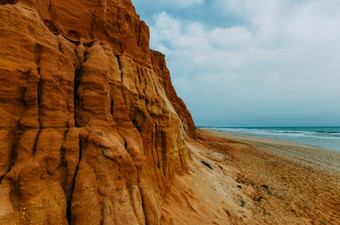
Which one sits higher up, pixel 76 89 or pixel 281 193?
pixel 76 89

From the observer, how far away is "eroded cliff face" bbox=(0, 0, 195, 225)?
3.84 metres

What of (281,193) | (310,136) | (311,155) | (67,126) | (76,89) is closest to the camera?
(67,126)

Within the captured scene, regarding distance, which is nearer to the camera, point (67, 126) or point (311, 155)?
point (67, 126)

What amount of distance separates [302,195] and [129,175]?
13317mm

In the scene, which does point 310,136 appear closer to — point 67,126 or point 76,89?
point 76,89

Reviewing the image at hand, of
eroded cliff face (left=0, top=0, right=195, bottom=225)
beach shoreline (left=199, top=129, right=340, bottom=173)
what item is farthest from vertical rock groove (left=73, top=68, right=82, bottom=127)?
beach shoreline (left=199, top=129, right=340, bottom=173)

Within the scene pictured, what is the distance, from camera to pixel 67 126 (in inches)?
189

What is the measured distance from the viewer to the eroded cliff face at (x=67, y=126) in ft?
12.6

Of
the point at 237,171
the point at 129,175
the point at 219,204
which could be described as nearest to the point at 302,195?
the point at 237,171

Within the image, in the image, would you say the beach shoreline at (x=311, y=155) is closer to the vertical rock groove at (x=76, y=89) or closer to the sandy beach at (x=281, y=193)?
the sandy beach at (x=281, y=193)

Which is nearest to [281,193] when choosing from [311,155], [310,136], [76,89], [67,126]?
[67,126]

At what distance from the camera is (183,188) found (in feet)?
27.2

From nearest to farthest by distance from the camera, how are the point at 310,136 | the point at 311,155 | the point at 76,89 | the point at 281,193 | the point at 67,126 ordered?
1. the point at 67,126
2. the point at 76,89
3. the point at 281,193
4. the point at 311,155
5. the point at 310,136

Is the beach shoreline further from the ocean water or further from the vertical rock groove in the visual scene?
the vertical rock groove
